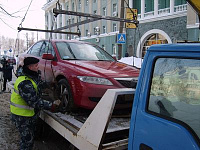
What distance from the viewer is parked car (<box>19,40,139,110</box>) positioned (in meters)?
3.34

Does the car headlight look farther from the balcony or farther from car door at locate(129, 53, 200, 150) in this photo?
the balcony

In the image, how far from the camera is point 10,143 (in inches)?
172

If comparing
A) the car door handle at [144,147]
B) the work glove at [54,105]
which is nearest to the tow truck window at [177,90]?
the car door handle at [144,147]

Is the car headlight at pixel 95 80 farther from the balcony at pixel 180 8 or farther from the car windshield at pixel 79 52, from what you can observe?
the balcony at pixel 180 8

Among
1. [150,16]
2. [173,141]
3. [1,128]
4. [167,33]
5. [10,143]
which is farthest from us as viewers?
[150,16]

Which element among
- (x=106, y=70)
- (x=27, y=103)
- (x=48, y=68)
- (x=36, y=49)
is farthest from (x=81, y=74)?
(x=36, y=49)

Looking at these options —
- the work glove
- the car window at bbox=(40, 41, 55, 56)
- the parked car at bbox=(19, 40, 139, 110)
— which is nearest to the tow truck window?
the parked car at bbox=(19, 40, 139, 110)

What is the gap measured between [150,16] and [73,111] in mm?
21116

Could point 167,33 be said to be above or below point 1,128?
above

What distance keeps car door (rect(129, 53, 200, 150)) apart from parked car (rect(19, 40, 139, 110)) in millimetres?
596

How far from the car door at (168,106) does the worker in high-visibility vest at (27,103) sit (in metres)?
1.66

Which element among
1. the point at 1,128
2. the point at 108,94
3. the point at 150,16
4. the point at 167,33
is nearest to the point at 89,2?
the point at 150,16

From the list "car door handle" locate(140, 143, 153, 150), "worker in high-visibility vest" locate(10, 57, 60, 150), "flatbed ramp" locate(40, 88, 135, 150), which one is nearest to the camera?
"car door handle" locate(140, 143, 153, 150)

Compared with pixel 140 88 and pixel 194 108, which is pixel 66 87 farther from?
pixel 194 108
